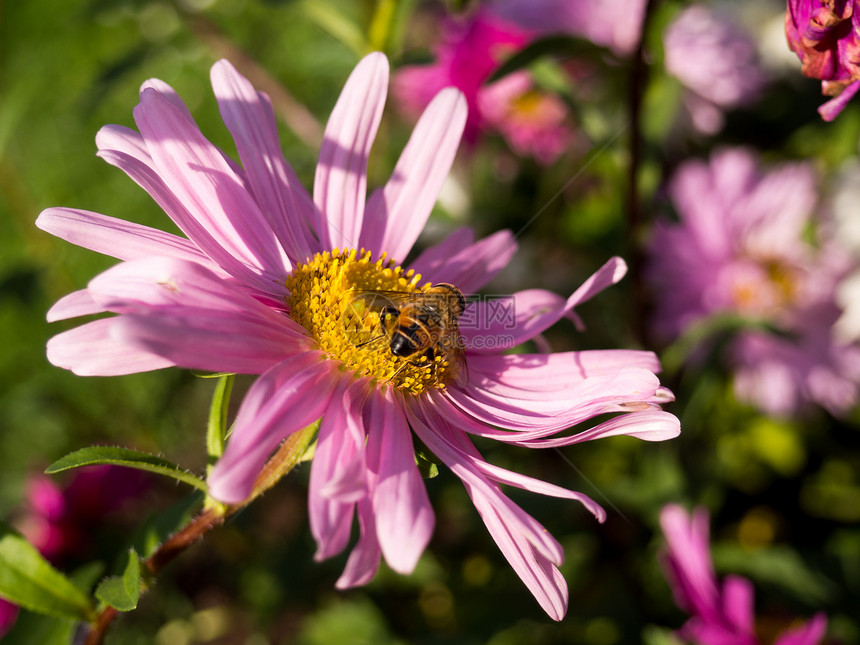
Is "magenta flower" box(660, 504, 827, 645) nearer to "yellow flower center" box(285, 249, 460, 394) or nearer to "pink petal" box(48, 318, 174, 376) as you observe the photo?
"yellow flower center" box(285, 249, 460, 394)

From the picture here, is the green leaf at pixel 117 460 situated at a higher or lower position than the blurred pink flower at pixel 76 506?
higher

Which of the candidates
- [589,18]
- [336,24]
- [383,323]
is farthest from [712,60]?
[383,323]

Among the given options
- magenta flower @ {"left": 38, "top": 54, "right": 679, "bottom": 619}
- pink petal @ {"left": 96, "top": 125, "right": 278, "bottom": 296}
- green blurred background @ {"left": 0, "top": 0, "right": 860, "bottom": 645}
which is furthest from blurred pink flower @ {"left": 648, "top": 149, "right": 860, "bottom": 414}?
Result: pink petal @ {"left": 96, "top": 125, "right": 278, "bottom": 296}

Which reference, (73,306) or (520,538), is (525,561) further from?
(73,306)

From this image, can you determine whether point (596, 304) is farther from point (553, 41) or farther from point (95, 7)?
point (95, 7)

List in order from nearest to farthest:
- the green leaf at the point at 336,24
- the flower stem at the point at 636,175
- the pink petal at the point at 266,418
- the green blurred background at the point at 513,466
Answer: the pink petal at the point at 266,418 → the flower stem at the point at 636,175 → the green leaf at the point at 336,24 → the green blurred background at the point at 513,466

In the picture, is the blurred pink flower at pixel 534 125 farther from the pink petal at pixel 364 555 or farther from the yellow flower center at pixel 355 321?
the pink petal at pixel 364 555

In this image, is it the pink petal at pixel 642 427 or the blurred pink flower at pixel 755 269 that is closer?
the pink petal at pixel 642 427

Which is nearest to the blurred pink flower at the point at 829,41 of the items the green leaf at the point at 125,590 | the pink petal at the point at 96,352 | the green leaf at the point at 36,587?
the pink petal at the point at 96,352
